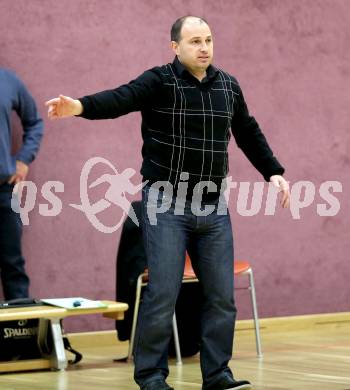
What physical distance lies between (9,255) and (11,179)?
0.42m

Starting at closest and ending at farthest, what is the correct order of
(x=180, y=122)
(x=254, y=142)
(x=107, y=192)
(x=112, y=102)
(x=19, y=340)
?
(x=112, y=102) → (x=180, y=122) → (x=254, y=142) → (x=19, y=340) → (x=107, y=192)

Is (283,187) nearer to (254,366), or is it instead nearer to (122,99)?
(122,99)

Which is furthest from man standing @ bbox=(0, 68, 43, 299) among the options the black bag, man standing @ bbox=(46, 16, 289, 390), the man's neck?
the man's neck

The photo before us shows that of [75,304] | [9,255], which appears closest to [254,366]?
[75,304]

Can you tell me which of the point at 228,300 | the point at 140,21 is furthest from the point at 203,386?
the point at 140,21

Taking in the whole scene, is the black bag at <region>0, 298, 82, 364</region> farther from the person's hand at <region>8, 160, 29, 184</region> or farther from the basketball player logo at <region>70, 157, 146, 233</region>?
the basketball player logo at <region>70, 157, 146, 233</region>

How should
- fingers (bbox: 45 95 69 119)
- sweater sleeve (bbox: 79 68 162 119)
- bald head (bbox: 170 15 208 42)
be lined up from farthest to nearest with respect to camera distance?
1. bald head (bbox: 170 15 208 42)
2. sweater sleeve (bbox: 79 68 162 119)
3. fingers (bbox: 45 95 69 119)

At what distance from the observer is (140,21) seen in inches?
233

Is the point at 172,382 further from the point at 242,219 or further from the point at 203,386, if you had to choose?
the point at 242,219

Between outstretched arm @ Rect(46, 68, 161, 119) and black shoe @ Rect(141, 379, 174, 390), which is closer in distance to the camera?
outstretched arm @ Rect(46, 68, 161, 119)

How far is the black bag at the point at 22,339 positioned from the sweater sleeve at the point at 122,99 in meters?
1.62

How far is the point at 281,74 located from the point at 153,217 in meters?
2.92

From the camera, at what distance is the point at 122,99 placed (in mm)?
3641

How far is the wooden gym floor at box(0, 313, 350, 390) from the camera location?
165 inches
